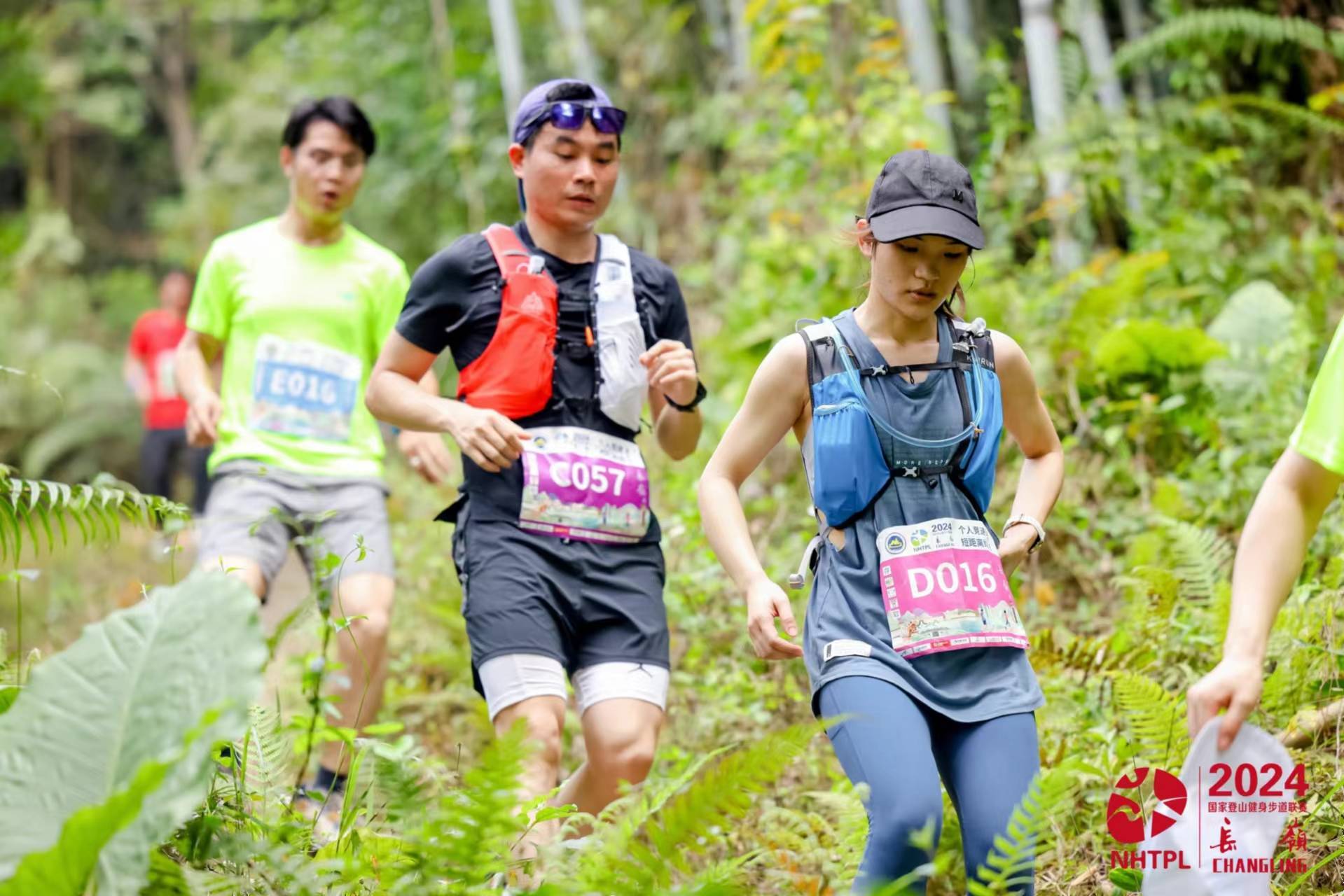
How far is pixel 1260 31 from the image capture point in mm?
7488

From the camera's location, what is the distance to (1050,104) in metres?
8.09

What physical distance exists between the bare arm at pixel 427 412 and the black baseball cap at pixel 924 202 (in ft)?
3.58

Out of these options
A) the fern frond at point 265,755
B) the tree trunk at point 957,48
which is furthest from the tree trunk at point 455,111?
the fern frond at point 265,755

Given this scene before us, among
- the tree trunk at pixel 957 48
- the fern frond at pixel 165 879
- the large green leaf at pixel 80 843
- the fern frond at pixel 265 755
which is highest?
the tree trunk at pixel 957 48

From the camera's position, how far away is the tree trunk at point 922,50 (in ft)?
29.2

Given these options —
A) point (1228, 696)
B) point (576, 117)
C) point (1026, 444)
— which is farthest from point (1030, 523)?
point (576, 117)

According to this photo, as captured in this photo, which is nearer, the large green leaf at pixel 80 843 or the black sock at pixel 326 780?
the large green leaf at pixel 80 843

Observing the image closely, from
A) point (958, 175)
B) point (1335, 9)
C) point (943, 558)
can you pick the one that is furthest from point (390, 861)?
point (1335, 9)

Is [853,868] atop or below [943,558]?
below

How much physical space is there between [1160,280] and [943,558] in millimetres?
5161

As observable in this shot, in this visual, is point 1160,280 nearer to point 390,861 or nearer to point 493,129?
point 390,861

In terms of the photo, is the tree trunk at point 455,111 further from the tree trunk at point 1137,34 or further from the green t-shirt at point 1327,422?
the green t-shirt at point 1327,422

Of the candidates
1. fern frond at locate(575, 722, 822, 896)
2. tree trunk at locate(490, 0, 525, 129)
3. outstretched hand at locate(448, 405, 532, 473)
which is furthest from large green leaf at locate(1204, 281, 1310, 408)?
tree trunk at locate(490, 0, 525, 129)

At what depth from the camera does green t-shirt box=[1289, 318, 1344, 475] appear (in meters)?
2.15
